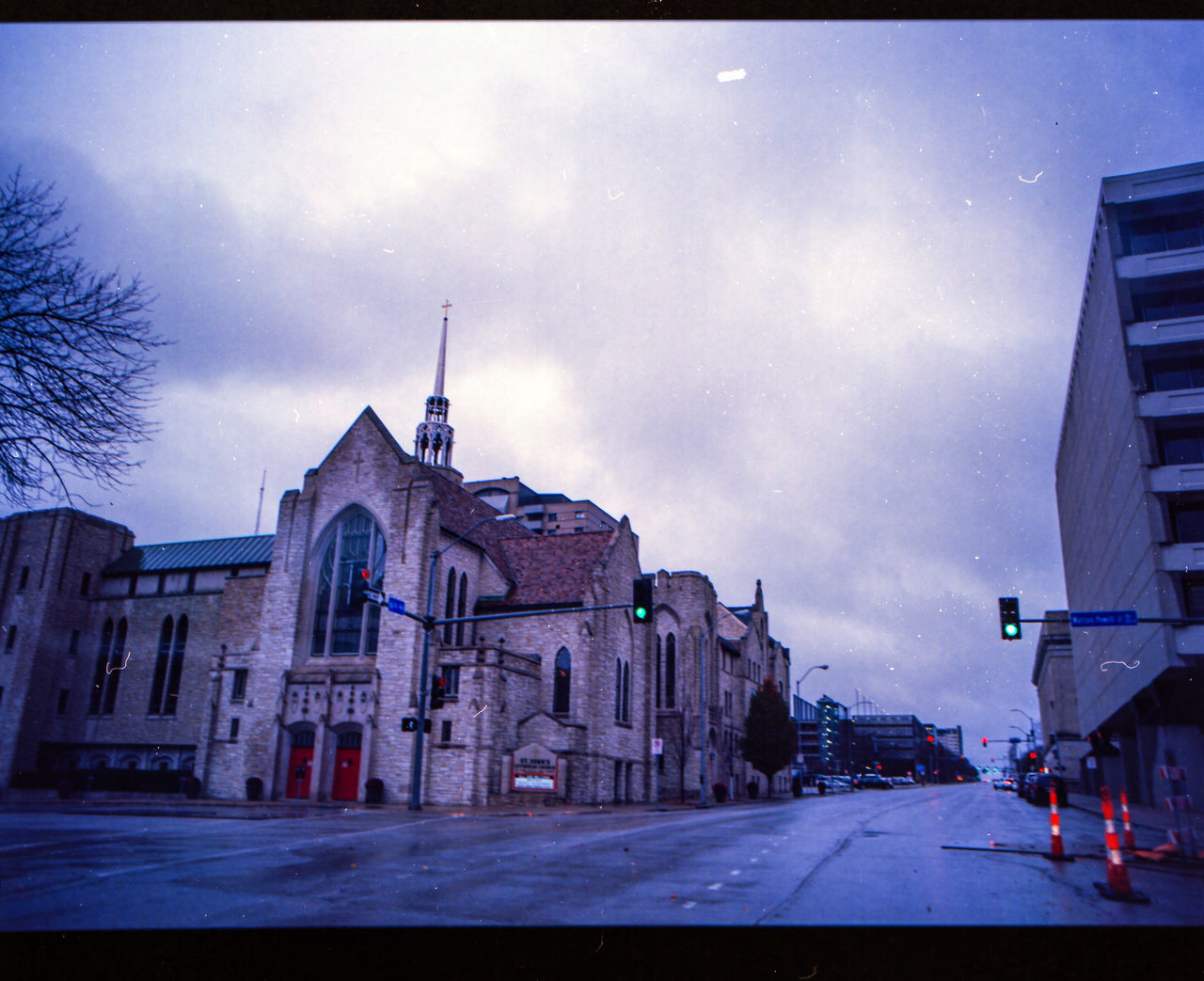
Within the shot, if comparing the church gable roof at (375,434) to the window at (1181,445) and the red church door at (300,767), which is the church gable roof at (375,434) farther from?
the window at (1181,445)

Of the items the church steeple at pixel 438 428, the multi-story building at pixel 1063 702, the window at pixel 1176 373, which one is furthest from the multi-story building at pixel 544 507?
the window at pixel 1176 373

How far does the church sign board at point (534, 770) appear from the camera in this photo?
1451 inches

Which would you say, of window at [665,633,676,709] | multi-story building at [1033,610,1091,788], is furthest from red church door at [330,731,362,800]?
multi-story building at [1033,610,1091,788]

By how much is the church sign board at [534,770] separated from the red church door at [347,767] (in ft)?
22.9

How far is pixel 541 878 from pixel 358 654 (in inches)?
1207

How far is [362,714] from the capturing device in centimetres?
3816

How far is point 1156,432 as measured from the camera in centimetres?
3847

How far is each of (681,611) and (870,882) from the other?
153 feet

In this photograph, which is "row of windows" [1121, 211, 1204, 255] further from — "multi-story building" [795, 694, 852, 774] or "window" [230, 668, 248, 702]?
"multi-story building" [795, 694, 852, 774]

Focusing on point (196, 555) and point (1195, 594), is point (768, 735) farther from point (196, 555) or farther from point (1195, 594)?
point (196, 555)

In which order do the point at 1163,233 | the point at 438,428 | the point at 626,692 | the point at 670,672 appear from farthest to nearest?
the point at 438,428 < the point at 670,672 < the point at 626,692 < the point at 1163,233

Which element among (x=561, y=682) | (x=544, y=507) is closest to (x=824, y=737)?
(x=544, y=507)

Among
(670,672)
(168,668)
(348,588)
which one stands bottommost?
(168,668)

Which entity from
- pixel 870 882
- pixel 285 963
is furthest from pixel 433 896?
pixel 870 882
